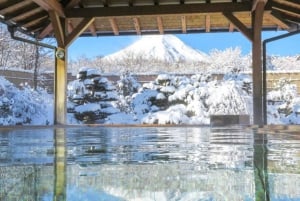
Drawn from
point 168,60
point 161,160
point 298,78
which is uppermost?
point 168,60

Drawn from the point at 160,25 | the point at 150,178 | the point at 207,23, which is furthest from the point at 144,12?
the point at 150,178

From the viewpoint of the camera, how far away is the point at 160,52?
16.8 meters

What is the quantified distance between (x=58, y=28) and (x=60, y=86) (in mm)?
1158

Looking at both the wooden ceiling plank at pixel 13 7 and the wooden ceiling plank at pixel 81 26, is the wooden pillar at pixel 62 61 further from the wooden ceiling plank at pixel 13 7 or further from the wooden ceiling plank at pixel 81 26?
the wooden ceiling plank at pixel 13 7

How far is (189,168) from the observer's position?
1.51 m

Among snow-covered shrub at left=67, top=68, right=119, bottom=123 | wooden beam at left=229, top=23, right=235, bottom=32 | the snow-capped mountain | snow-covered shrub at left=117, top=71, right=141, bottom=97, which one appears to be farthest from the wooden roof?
the snow-capped mountain

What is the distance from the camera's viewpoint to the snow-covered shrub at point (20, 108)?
10.5 meters

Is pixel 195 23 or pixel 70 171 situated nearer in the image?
pixel 70 171

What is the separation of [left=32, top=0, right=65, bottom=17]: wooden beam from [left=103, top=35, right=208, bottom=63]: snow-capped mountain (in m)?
7.55

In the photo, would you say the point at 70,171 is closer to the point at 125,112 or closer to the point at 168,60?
the point at 125,112

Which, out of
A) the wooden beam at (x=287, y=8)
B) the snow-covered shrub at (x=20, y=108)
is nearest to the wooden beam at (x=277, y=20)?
the wooden beam at (x=287, y=8)

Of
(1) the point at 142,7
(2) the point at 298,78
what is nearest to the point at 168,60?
(2) the point at 298,78

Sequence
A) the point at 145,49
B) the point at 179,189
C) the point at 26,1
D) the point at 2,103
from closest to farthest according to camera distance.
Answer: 1. the point at 179,189
2. the point at 26,1
3. the point at 2,103
4. the point at 145,49

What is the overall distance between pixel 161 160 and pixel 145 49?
50.2 feet
